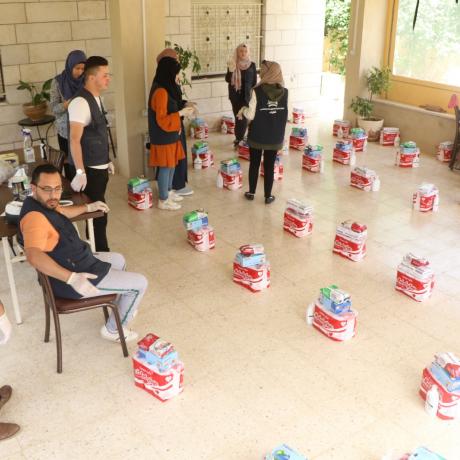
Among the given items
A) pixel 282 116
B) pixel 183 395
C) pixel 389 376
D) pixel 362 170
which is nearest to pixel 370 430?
pixel 389 376

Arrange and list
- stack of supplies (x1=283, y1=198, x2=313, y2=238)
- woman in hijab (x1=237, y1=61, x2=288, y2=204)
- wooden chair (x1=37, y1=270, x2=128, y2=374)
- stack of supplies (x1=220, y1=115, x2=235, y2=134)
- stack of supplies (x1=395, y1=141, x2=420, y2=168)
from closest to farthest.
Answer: wooden chair (x1=37, y1=270, x2=128, y2=374) < stack of supplies (x1=283, y1=198, x2=313, y2=238) < woman in hijab (x1=237, y1=61, x2=288, y2=204) < stack of supplies (x1=395, y1=141, x2=420, y2=168) < stack of supplies (x1=220, y1=115, x2=235, y2=134)

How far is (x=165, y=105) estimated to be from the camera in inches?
224

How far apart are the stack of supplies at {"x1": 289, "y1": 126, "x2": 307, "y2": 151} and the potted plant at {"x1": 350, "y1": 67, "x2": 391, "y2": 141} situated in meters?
1.21

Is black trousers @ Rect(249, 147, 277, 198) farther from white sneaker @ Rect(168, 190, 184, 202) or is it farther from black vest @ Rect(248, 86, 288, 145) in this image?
white sneaker @ Rect(168, 190, 184, 202)

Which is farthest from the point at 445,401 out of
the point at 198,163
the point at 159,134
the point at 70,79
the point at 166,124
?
the point at 198,163

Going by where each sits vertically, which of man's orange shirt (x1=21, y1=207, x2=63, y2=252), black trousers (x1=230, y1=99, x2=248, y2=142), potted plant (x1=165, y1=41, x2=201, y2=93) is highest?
potted plant (x1=165, y1=41, x2=201, y2=93)

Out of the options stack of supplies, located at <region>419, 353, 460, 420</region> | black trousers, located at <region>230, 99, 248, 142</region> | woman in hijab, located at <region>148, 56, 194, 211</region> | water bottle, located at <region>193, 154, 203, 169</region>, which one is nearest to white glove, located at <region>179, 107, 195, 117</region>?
woman in hijab, located at <region>148, 56, 194, 211</region>

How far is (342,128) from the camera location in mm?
9219

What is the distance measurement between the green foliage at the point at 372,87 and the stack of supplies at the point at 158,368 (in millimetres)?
6623

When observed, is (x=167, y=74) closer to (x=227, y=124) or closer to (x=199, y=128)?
(x=199, y=128)

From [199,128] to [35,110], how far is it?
2383mm

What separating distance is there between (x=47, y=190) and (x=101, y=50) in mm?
5487

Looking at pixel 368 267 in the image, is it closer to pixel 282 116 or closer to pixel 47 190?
pixel 282 116

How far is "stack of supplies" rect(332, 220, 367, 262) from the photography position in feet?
16.8
